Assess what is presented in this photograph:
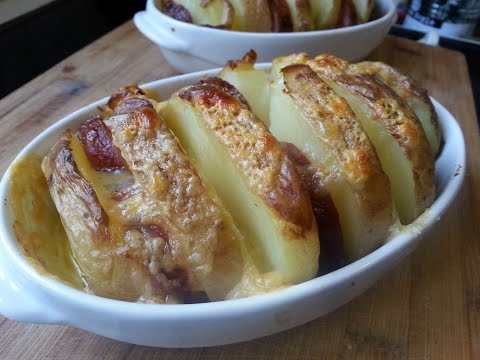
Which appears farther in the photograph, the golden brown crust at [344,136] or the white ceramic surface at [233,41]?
the white ceramic surface at [233,41]

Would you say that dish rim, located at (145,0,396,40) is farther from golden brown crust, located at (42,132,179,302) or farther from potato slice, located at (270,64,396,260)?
golden brown crust, located at (42,132,179,302)

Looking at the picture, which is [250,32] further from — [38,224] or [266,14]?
[38,224]

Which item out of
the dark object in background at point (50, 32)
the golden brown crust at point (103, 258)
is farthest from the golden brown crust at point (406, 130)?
the dark object in background at point (50, 32)

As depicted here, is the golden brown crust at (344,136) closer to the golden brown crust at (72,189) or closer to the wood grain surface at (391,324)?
the wood grain surface at (391,324)

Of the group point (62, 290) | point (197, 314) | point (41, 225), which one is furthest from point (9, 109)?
point (197, 314)

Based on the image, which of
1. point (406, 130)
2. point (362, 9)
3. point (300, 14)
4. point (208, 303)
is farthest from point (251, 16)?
point (208, 303)

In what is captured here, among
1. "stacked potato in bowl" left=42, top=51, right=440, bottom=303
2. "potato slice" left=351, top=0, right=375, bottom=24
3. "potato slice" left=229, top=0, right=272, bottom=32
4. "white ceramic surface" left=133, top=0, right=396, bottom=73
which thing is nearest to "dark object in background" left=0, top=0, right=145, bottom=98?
"white ceramic surface" left=133, top=0, right=396, bottom=73
